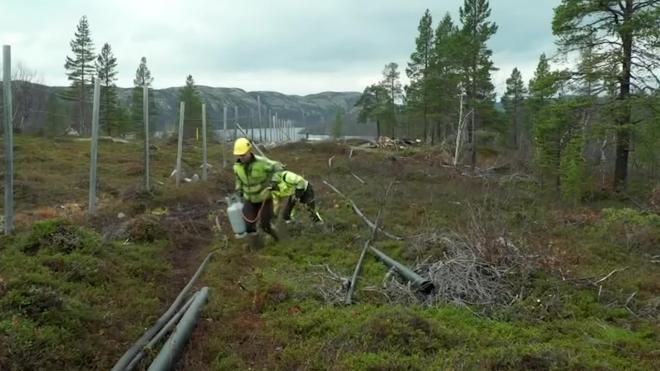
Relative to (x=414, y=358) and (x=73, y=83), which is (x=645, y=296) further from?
(x=73, y=83)

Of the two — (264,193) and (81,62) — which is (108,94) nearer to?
(81,62)

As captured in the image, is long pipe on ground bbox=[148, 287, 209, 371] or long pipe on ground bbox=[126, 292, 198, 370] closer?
long pipe on ground bbox=[148, 287, 209, 371]

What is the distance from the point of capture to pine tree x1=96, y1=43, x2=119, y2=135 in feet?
168

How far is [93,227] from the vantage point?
34.7ft

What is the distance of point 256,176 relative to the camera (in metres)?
9.73

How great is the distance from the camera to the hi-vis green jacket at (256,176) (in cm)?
966

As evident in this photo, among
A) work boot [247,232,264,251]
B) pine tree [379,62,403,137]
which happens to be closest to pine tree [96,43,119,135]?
pine tree [379,62,403,137]

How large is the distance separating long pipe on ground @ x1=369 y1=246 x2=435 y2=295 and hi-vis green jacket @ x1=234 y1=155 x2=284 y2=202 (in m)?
2.57

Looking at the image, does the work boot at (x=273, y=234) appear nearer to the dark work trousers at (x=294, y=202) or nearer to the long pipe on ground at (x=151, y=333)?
the dark work trousers at (x=294, y=202)

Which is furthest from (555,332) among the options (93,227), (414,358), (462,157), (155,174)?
(462,157)

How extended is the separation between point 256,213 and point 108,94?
46267 mm

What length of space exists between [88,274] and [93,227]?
3.86m

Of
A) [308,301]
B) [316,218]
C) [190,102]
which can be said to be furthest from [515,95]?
[308,301]

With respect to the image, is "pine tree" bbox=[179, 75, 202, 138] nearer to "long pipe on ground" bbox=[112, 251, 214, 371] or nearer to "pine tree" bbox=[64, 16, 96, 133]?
"pine tree" bbox=[64, 16, 96, 133]
